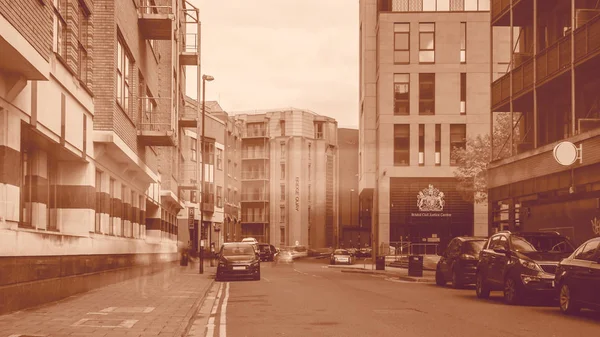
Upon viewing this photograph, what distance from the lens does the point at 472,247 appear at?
25859 mm

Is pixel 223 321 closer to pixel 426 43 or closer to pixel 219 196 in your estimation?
pixel 426 43

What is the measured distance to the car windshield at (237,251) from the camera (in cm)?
3309

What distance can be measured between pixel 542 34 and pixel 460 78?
31.3 metres

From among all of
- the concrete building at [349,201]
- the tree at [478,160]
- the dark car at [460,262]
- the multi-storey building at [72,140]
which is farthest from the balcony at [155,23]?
the concrete building at [349,201]

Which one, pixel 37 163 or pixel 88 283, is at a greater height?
pixel 37 163

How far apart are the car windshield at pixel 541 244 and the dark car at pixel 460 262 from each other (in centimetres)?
572

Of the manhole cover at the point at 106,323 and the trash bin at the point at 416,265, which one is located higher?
the manhole cover at the point at 106,323

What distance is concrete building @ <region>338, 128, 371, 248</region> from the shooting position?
11719 centimetres

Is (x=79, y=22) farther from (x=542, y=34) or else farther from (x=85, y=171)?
(x=542, y=34)

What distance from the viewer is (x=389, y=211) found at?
2445 inches

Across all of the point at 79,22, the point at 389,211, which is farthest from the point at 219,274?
the point at 389,211

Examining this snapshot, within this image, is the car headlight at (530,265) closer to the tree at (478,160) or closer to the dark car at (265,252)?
the tree at (478,160)

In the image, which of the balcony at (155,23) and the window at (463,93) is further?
the window at (463,93)

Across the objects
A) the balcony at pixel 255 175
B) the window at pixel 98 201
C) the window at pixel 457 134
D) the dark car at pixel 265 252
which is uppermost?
the window at pixel 457 134
